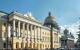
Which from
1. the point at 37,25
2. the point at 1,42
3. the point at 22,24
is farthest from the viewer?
the point at 37,25

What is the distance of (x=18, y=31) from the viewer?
48406 mm

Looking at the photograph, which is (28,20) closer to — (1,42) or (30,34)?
(30,34)

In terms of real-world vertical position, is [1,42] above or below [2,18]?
below

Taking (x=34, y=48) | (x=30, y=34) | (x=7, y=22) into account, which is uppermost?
(x=7, y=22)

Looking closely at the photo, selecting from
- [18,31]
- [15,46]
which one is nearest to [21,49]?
A: [15,46]

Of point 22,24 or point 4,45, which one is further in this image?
point 22,24

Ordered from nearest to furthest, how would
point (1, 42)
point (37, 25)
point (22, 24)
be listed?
point (1, 42)
point (22, 24)
point (37, 25)

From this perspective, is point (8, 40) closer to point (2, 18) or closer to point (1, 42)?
point (1, 42)

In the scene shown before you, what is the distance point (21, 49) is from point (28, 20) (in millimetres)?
9520

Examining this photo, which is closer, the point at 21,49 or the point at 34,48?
the point at 21,49

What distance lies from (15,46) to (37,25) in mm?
12442

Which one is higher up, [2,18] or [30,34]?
[2,18]

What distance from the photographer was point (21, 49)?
4716 centimetres

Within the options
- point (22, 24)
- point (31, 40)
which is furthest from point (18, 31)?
point (31, 40)
